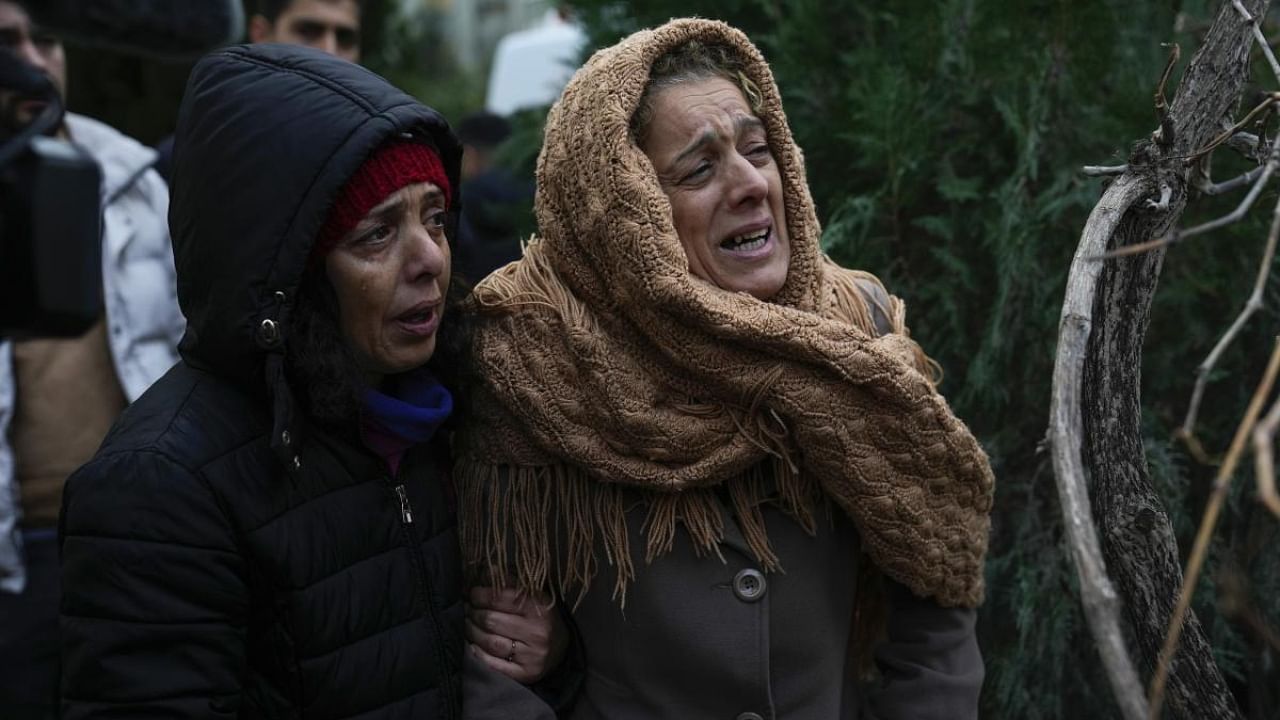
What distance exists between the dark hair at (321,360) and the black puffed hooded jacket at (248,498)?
1.2 inches

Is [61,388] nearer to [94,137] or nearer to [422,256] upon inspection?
[94,137]

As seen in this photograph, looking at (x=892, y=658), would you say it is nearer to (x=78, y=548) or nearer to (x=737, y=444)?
(x=737, y=444)

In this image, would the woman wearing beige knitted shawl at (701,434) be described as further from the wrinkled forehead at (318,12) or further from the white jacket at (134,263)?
the wrinkled forehead at (318,12)

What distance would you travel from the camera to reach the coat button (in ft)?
6.97

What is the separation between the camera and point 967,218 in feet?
10.0

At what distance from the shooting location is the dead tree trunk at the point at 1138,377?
1.69m

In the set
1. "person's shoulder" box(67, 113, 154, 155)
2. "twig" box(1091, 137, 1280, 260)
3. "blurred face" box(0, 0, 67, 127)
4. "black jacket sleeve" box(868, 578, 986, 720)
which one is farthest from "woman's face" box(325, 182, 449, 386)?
"person's shoulder" box(67, 113, 154, 155)

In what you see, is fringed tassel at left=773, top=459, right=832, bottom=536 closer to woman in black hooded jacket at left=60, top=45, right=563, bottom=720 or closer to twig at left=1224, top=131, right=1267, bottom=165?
woman in black hooded jacket at left=60, top=45, right=563, bottom=720

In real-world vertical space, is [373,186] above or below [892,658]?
above

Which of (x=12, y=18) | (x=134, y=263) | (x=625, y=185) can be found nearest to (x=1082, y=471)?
(x=625, y=185)

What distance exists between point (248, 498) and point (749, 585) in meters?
0.82

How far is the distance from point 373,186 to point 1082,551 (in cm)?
122

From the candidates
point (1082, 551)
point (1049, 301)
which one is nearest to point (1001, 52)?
point (1049, 301)

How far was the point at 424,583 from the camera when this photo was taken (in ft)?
6.71
